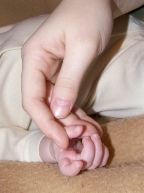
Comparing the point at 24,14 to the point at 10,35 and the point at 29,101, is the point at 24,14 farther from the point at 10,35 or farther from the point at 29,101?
the point at 29,101

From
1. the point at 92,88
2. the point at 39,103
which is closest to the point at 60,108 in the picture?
the point at 39,103

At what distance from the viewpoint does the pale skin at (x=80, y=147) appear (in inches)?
18.5

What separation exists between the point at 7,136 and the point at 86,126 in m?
0.21

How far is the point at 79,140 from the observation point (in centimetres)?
54

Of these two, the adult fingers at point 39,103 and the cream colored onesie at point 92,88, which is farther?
the cream colored onesie at point 92,88

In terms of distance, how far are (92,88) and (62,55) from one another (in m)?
0.21

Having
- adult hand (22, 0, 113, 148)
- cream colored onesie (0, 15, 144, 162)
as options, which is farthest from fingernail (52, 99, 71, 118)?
cream colored onesie (0, 15, 144, 162)

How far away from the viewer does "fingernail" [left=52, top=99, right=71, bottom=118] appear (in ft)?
1.44

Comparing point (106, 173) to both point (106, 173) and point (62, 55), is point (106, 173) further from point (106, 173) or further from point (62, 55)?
point (62, 55)

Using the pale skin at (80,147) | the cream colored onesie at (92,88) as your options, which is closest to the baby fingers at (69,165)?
the pale skin at (80,147)

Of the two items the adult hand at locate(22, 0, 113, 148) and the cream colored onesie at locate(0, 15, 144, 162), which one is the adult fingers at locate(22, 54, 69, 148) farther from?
the cream colored onesie at locate(0, 15, 144, 162)

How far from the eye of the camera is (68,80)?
0.44 m

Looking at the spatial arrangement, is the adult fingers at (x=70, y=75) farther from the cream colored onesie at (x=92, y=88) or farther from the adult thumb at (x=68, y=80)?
the cream colored onesie at (x=92, y=88)

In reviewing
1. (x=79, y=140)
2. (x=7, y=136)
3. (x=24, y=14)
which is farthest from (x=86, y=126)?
(x=24, y=14)
